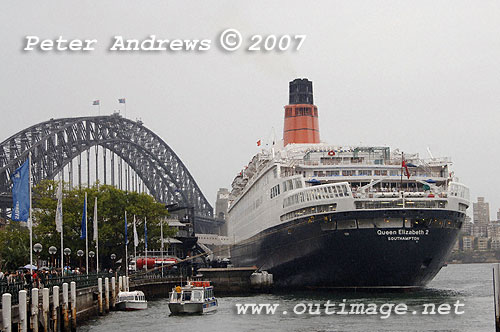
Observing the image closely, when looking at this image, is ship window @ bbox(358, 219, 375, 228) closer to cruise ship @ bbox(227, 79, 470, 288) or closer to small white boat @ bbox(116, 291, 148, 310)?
cruise ship @ bbox(227, 79, 470, 288)

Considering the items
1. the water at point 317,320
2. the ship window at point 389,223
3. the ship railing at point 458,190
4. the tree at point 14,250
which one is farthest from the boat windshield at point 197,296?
the tree at point 14,250

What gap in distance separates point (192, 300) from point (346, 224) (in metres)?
15.4

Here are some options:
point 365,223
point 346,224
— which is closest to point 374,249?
point 365,223

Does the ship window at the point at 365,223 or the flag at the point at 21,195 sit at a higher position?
the flag at the point at 21,195

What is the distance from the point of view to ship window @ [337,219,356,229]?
71188mm

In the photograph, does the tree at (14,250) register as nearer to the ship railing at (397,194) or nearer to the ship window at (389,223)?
the ship railing at (397,194)

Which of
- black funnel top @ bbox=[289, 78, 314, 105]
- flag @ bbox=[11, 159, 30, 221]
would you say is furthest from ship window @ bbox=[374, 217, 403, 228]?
black funnel top @ bbox=[289, 78, 314, 105]

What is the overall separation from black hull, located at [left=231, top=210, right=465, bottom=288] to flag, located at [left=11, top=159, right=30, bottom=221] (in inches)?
1234

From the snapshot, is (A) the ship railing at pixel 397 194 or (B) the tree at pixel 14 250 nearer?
(A) the ship railing at pixel 397 194

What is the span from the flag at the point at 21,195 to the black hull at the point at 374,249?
103ft

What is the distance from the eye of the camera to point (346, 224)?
71.7 m

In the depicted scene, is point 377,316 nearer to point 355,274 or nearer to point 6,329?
point 355,274

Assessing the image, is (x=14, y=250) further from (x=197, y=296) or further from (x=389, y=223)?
(x=389, y=223)

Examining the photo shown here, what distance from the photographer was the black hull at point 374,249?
70.2 m
